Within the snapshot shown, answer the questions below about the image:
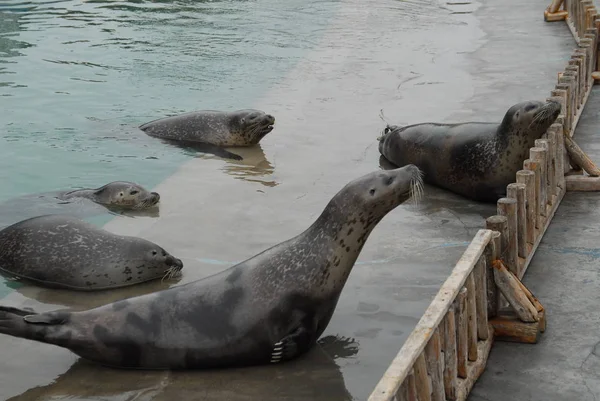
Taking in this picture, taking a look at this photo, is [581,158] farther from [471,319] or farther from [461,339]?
[461,339]

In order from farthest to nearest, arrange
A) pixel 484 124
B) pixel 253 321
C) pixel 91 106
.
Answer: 1. pixel 91 106
2. pixel 484 124
3. pixel 253 321

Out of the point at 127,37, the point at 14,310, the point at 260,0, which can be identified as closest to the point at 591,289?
the point at 14,310

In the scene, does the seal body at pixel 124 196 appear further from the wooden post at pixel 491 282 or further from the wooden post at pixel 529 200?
the wooden post at pixel 491 282

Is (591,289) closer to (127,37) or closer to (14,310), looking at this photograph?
(14,310)

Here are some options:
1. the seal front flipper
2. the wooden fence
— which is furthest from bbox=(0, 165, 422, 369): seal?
the wooden fence

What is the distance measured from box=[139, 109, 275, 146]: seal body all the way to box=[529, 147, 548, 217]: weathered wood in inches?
155

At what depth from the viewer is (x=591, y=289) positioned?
5.87m

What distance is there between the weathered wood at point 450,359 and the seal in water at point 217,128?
576cm

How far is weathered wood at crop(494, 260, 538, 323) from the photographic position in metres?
5.30

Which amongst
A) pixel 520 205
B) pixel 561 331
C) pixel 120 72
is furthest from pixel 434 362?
pixel 120 72

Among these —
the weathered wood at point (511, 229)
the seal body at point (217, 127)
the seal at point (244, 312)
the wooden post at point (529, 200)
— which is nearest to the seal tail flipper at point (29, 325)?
the seal at point (244, 312)

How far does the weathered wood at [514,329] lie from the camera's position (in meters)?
5.30

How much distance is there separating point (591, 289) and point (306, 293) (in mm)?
1678

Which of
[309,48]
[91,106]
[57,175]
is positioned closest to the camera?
[57,175]
